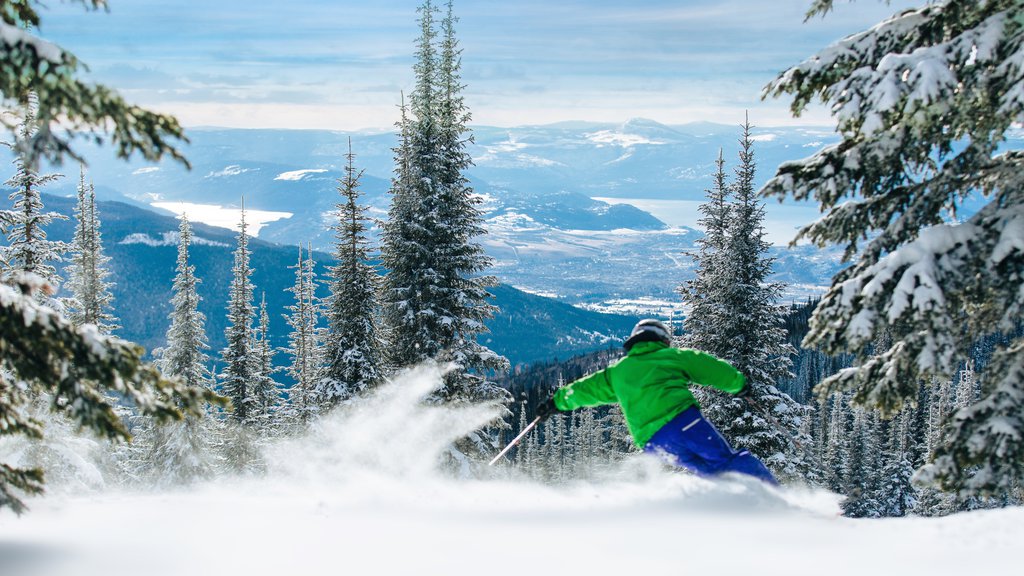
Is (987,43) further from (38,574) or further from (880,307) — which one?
(38,574)

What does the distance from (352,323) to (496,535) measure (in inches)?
691

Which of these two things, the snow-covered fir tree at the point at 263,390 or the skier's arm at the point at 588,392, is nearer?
the skier's arm at the point at 588,392

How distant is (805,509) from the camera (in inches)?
237

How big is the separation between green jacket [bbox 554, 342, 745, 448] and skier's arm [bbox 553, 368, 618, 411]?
8.1 inches

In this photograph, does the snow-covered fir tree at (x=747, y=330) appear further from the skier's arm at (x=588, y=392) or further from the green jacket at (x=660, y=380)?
the green jacket at (x=660, y=380)

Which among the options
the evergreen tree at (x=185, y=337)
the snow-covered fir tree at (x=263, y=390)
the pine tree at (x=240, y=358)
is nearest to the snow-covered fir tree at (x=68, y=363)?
the evergreen tree at (x=185, y=337)

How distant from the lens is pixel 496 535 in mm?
5176

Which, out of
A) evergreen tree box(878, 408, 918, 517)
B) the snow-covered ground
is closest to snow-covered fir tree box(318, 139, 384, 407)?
the snow-covered ground

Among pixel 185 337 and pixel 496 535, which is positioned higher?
pixel 496 535

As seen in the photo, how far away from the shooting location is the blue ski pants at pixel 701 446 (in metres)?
6.77

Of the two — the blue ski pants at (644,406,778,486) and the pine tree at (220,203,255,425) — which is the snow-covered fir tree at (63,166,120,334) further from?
the blue ski pants at (644,406,778,486)

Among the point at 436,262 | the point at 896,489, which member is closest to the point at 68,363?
the point at 436,262

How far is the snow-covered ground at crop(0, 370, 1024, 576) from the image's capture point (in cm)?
439

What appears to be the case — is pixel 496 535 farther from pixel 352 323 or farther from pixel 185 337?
pixel 185 337
